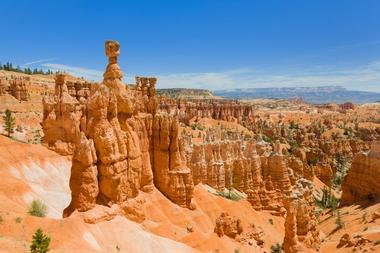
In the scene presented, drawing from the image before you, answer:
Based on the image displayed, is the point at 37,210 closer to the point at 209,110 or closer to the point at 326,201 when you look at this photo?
the point at 326,201

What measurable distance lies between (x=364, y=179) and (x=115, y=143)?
45640mm

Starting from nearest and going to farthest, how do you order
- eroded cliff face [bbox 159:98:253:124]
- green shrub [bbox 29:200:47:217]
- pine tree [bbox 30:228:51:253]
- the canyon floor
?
pine tree [bbox 30:228:51:253], the canyon floor, green shrub [bbox 29:200:47:217], eroded cliff face [bbox 159:98:253:124]

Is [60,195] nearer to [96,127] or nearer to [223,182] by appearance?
[96,127]

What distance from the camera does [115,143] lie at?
27.2m

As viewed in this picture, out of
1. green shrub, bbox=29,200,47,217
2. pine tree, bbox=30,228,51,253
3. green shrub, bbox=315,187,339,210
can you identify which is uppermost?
pine tree, bbox=30,228,51,253

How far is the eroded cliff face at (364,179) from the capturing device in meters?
58.1

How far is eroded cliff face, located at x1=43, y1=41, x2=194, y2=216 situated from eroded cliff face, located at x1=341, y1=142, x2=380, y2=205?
33.3 meters

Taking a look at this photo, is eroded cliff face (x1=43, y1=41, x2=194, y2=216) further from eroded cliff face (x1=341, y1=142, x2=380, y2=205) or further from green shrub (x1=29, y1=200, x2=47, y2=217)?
eroded cliff face (x1=341, y1=142, x2=380, y2=205)

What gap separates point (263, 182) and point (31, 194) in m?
32.6

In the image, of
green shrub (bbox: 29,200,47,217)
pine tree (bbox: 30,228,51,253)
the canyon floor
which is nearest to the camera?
pine tree (bbox: 30,228,51,253)

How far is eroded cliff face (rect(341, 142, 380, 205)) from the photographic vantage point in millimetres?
58094

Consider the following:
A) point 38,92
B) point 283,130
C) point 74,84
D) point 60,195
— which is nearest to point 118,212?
point 60,195

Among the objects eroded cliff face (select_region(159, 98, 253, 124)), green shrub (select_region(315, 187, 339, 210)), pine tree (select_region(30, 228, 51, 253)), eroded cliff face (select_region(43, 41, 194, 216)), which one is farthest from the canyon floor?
eroded cliff face (select_region(159, 98, 253, 124))

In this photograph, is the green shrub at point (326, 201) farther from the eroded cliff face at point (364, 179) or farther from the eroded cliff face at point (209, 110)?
the eroded cliff face at point (209, 110)
